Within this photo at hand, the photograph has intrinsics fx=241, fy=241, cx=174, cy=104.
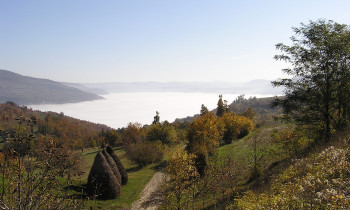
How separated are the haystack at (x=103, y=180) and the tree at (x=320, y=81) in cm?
1759

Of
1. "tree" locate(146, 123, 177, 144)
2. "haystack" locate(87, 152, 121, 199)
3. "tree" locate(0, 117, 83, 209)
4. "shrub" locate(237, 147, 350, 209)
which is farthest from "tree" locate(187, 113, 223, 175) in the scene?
"tree" locate(0, 117, 83, 209)

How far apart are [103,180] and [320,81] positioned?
22.0m

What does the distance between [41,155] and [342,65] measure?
21.0 m

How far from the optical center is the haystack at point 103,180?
81.3 feet

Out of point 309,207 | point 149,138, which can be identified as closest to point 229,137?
point 149,138

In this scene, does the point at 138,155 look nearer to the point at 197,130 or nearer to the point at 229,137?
the point at 197,130

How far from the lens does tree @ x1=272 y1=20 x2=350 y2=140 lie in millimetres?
18625

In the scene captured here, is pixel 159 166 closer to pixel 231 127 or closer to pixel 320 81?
pixel 231 127

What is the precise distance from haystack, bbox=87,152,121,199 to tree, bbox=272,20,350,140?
17595 mm

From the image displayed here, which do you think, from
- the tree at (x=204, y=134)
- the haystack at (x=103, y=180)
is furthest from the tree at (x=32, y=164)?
the tree at (x=204, y=134)

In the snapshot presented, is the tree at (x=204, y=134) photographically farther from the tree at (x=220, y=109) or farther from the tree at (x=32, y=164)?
the tree at (x=32, y=164)

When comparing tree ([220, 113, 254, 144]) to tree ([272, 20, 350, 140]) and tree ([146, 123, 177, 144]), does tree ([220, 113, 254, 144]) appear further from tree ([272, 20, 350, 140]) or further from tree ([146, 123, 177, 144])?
tree ([272, 20, 350, 140])

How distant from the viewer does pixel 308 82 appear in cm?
1972

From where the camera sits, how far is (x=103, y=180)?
2495cm
